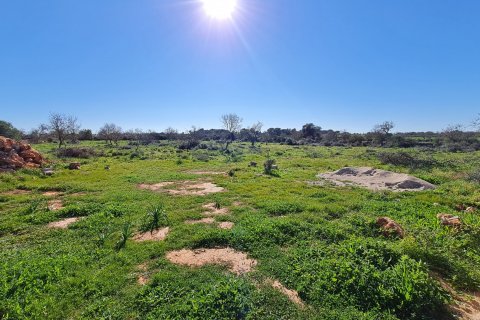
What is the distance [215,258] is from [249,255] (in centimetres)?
96

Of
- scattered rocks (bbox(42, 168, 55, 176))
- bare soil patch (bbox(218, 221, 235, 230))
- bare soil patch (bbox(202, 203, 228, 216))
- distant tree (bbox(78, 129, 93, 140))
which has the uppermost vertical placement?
distant tree (bbox(78, 129, 93, 140))

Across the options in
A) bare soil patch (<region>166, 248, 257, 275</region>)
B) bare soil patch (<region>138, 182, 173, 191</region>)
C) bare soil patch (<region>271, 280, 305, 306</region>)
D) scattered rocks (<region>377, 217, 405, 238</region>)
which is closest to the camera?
bare soil patch (<region>271, 280, 305, 306</region>)

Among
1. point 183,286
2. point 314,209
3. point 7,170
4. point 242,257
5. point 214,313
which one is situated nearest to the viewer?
point 214,313

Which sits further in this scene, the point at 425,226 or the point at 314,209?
the point at 314,209

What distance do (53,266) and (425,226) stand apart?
11.6 m

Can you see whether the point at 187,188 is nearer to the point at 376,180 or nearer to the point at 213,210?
the point at 213,210

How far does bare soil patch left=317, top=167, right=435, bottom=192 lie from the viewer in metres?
16.1

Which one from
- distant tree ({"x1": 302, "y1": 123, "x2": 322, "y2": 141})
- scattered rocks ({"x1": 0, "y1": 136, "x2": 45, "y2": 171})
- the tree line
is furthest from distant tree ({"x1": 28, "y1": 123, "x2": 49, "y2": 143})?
distant tree ({"x1": 302, "y1": 123, "x2": 322, "y2": 141})

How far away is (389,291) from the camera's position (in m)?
5.32

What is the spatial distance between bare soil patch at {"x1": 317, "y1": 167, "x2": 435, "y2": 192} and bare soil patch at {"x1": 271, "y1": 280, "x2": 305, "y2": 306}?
40.0 feet

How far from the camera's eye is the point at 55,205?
11.9 meters

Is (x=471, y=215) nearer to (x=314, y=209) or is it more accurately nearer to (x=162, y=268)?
(x=314, y=209)

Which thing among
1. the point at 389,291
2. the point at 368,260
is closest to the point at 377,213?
the point at 368,260

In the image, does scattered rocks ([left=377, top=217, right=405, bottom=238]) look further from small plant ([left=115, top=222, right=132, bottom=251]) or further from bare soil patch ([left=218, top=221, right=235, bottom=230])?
small plant ([left=115, top=222, right=132, bottom=251])
